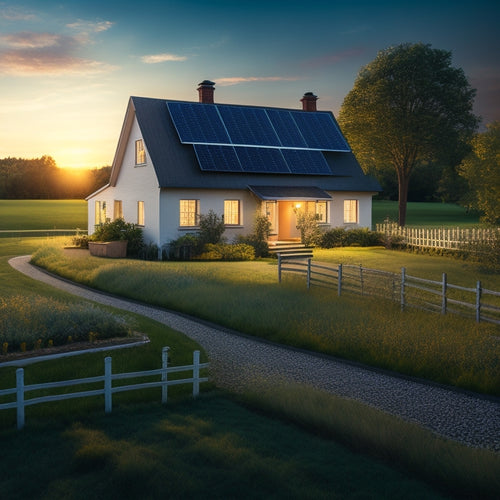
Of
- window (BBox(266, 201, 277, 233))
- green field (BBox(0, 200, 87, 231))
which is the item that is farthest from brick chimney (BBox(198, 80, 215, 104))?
green field (BBox(0, 200, 87, 231))

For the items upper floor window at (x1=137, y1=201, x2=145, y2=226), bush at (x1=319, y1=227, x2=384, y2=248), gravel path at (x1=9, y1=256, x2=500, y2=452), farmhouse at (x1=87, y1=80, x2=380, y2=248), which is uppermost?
farmhouse at (x1=87, y1=80, x2=380, y2=248)

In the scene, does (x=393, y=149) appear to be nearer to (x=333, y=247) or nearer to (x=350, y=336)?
(x=333, y=247)

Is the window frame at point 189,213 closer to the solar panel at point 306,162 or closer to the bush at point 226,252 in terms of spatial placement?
the bush at point 226,252

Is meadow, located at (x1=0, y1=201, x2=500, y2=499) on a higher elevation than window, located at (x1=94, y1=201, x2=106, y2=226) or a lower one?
lower

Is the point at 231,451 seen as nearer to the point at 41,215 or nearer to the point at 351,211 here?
the point at 351,211

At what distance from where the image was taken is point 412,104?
45375mm

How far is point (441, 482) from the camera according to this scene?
7098 millimetres

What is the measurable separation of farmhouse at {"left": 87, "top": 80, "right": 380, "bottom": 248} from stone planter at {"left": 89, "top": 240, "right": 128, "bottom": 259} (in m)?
1.47

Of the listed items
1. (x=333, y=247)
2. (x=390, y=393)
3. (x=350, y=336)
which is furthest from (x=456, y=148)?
(x=390, y=393)

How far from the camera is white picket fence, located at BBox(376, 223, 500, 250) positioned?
30.0 meters

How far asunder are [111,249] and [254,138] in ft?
32.5

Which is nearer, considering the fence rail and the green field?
the fence rail

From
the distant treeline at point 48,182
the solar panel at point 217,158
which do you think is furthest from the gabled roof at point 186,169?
the distant treeline at point 48,182

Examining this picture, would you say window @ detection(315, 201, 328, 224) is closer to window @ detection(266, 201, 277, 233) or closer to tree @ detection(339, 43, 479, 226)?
window @ detection(266, 201, 277, 233)
